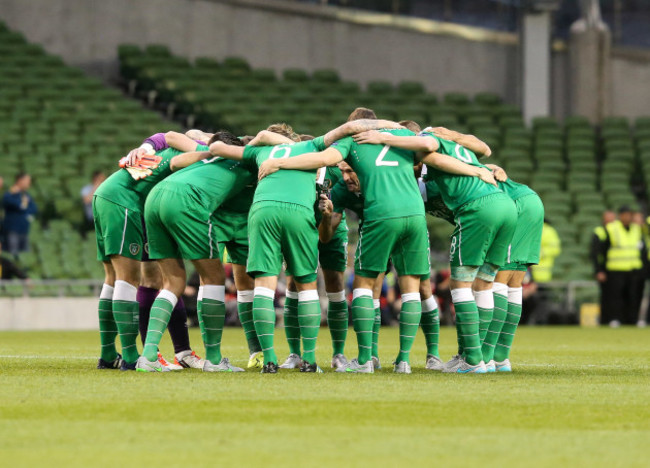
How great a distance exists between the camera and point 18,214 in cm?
1850

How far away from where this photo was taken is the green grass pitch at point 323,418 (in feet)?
15.6

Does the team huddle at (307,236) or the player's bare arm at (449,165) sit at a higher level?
the player's bare arm at (449,165)

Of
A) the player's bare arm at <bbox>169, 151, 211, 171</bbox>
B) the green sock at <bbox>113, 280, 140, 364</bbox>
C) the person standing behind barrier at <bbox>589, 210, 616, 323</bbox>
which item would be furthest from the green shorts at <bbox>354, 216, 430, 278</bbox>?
the person standing behind barrier at <bbox>589, 210, 616, 323</bbox>

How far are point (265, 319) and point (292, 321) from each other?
3.59 feet

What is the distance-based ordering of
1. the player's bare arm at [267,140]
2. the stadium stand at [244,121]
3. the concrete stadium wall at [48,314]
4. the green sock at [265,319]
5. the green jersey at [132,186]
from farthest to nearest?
the stadium stand at [244,121]
the concrete stadium wall at [48,314]
the green jersey at [132,186]
the player's bare arm at [267,140]
the green sock at [265,319]

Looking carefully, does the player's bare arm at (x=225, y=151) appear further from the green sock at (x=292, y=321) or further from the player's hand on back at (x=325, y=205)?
the green sock at (x=292, y=321)

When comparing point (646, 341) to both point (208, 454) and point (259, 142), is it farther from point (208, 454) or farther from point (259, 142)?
point (208, 454)

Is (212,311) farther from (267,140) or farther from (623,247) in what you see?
(623,247)

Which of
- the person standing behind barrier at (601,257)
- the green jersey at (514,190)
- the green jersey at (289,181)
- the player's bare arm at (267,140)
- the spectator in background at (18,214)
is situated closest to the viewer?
the green jersey at (289,181)

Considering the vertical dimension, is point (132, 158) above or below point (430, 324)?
above

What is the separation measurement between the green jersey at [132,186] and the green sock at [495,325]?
2708mm

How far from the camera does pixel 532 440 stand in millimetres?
5184

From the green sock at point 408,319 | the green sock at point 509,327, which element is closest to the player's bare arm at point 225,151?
the green sock at point 408,319

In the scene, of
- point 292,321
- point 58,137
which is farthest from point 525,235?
point 58,137
